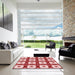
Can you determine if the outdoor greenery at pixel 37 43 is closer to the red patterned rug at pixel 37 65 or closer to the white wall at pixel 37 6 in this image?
the white wall at pixel 37 6

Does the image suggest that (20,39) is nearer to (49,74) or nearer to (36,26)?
(36,26)

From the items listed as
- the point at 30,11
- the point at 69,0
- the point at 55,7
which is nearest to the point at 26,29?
the point at 30,11

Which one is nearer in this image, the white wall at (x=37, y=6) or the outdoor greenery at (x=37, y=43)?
the white wall at (x=37, y=6)

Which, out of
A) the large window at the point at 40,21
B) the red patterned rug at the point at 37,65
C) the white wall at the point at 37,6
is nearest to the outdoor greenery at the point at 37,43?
the large window at the point at 40,21

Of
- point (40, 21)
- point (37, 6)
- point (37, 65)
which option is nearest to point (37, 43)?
point (40, 21)

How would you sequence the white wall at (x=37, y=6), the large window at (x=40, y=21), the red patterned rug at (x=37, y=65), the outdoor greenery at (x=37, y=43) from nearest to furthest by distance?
the red patterned rug at (x=37, y=65)
the white wall at (x=37, y=6)
the large window at (x=40, y=21)
the outdoor greenery at (x=37, y=43)

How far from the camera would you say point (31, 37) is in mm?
10234

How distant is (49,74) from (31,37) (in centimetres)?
759

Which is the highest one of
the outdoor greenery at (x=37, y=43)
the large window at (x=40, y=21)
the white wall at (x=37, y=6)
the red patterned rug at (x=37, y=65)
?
the white wall at (x=37, y=6)

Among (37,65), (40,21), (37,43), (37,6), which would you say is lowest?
(37,65)

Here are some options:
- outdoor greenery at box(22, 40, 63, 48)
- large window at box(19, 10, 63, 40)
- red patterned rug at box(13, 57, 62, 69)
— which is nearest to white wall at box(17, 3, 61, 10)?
large window at box(19, 10, 63, 40)

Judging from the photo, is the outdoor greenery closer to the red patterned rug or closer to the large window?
the large window

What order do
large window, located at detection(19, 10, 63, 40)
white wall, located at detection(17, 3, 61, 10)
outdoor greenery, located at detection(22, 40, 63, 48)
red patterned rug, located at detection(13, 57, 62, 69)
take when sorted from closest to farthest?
red patterned rug, located at detection(13, 57, 62, 69)
white wall, located at detection(17, 3, 61, 10)
large window, located at detection(19, 10, 63, 40)
outdoor greenery, located at detection(22, 40, 63, 48)

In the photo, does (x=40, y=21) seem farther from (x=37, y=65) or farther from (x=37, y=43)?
(x=37, y=65)
